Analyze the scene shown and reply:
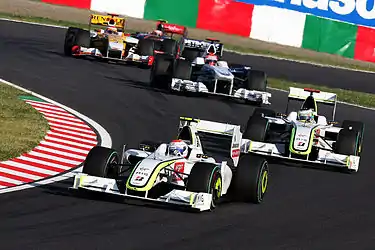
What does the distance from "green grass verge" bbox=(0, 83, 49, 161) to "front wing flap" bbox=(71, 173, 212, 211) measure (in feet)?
10.6

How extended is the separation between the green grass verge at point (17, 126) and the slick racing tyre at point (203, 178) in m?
4.27

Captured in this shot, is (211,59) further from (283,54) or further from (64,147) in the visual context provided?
(283,54)

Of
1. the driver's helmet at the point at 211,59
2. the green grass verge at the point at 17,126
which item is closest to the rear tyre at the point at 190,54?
the driver's helmet at the point at 211,59

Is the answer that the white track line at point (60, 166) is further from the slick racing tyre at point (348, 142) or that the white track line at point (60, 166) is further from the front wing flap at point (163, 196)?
the slick racing tyre at point (348, 142)

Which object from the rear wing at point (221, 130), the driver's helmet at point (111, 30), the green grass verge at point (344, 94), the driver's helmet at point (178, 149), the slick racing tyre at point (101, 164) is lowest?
the slick racing tyre at point (101, 164)

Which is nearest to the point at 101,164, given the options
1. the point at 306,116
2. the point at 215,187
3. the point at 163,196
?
the point at 163,196

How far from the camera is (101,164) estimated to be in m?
15.3

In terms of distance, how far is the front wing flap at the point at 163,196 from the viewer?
14.6 metres

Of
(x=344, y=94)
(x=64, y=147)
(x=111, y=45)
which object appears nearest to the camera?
(x=64, y=147)

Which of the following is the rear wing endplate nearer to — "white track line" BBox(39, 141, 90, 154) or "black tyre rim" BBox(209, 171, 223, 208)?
"white track line" BBox(39, 141, 90, 154)

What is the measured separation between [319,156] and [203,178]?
5.98 m

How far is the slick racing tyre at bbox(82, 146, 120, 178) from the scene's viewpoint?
15.3 metres

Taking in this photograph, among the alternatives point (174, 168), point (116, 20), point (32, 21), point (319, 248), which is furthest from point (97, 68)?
point (319, 248)

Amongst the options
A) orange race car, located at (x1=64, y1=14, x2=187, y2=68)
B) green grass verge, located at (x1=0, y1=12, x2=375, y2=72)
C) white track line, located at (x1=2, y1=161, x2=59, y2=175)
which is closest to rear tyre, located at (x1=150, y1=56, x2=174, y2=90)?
orange race car, located at (x1=64, y1=14, x2=187, y2=68)
